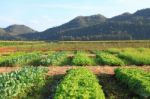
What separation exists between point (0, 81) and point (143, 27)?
14926 cm

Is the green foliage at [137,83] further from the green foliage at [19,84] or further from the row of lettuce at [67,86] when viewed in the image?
the green foliage at [19,84]

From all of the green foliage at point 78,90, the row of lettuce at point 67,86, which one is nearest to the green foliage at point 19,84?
the row of lettuce at point 67,86

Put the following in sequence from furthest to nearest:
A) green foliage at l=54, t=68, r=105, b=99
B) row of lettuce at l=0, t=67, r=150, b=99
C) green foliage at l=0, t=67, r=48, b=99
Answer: green foliage at l=0, t=67, r=48, b=99 < row of lettuce at l=0, t=67, r=150, b=99 < green foliage at l=54, t=68, r=105, b=99

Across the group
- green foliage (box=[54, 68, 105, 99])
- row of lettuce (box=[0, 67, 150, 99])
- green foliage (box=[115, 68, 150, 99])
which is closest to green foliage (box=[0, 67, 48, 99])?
row of lettuce (box=[0, 67, 150, 99])

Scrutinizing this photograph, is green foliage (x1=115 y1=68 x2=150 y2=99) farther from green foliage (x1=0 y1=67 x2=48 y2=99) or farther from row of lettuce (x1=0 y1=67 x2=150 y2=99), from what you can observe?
green foliage (x1=0 y1=67 x2=48 y2=99)

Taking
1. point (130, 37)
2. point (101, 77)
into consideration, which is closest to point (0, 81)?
point (101, 77)

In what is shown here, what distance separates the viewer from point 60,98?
52.0 feet

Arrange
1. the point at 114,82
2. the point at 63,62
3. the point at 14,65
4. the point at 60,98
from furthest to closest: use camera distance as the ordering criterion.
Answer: the point at 63,62 → the point at 14,65 → the point at 114,82 → the point at 60,98

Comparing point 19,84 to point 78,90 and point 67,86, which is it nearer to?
point 67,86

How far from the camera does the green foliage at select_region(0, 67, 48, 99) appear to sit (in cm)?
1841

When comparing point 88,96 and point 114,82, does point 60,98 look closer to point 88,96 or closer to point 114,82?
point 88,96

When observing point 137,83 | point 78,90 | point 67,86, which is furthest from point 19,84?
point 137,83

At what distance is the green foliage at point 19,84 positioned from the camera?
1841 centimetres

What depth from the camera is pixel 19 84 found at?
20328 millimetres
